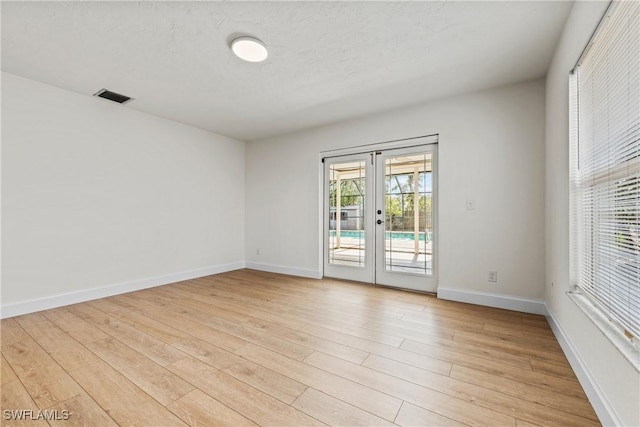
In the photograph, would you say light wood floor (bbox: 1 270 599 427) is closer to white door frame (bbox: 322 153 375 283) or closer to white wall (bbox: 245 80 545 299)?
white wall (bbox: 245 80 545 299)

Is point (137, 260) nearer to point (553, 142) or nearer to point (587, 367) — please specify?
point (587, 367)

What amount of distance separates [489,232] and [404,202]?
106 cm

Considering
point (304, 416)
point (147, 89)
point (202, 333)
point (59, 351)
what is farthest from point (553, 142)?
point (59, 351)

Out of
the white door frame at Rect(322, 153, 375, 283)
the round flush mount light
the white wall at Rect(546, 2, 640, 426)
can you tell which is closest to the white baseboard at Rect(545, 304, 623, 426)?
the white wall at Rect(546, 2, 640, 426)

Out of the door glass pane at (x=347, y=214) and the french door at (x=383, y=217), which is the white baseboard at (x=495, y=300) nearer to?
the french door at (x=383, y=217)

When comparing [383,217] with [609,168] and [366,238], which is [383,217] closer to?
[366,238]

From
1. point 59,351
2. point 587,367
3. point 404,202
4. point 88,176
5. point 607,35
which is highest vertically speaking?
point 607,35

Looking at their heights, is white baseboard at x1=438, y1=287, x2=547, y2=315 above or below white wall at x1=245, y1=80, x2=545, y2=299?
below

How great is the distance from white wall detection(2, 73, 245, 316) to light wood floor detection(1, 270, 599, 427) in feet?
1.64

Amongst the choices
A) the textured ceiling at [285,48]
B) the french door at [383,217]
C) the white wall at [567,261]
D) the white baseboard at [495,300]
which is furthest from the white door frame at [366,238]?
the white wall at [567,261]

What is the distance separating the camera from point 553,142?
2.37 metres

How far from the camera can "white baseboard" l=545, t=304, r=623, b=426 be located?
1237 mm

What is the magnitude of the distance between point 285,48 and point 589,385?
10.2 ft

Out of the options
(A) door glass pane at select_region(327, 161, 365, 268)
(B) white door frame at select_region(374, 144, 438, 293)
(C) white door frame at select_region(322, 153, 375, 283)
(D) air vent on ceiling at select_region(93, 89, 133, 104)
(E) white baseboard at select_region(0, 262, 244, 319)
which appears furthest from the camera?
(A) door glass pane at select_region(327, 161, 365, 268)
